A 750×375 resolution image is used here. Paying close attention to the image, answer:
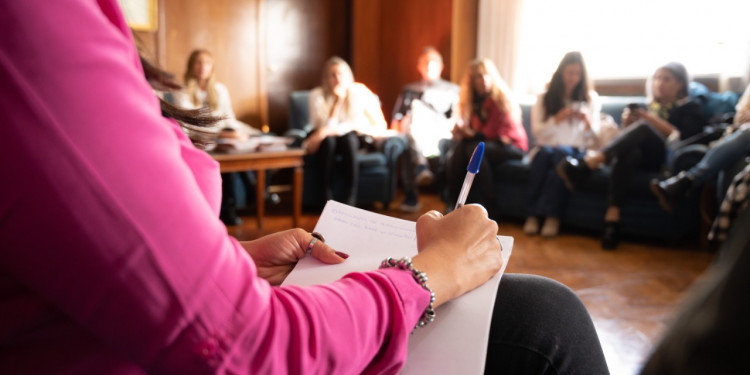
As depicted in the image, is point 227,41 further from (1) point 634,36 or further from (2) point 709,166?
(2) point 709,166

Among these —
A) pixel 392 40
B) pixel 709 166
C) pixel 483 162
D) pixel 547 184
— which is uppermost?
pixel 392 40

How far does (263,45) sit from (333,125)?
1.53 m

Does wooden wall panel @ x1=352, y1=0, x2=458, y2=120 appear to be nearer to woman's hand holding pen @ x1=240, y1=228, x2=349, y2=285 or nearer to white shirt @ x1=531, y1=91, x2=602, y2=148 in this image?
white shirt @ x1=531, y1=91, x2=602, y2=148

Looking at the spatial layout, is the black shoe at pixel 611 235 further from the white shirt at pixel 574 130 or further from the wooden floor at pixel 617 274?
the white shirt at pixel 574 130

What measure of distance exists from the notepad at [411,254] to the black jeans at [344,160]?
3627 mm

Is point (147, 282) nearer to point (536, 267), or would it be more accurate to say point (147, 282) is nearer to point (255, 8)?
point (536, 267)

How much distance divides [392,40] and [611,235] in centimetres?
329

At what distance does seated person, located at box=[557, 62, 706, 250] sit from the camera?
3.82 meters

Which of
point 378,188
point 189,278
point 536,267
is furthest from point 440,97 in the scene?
point 189,278

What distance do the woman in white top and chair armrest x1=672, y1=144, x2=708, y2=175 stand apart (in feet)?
1.93

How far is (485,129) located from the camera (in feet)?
14.5

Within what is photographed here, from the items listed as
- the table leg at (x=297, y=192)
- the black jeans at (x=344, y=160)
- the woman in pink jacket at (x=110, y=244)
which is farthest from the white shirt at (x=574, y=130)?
the woman in pink jacket at (x=110, y=244)

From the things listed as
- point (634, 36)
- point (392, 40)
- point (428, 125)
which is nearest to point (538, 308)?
point (428, 125)

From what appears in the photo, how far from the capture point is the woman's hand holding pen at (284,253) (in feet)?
2.71
